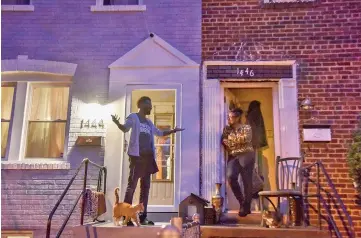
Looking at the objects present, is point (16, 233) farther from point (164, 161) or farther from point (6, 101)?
point (164, 161)

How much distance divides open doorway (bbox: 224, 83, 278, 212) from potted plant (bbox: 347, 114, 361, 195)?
3.85 feet

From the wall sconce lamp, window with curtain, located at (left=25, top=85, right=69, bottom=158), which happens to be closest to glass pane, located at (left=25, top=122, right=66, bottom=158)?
window with curtain, located at (left=25, top=85, right=69, bottom=158)

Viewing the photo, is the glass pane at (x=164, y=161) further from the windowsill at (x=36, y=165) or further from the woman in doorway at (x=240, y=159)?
the windowsill at (x=36, y=165)

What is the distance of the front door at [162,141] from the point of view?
259 inches

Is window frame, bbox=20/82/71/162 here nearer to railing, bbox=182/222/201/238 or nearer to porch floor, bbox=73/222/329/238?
porch floor, bbox=73/222/329/238

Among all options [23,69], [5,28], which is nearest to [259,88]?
[23,69]

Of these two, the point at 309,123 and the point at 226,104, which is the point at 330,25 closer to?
the point at 309,123

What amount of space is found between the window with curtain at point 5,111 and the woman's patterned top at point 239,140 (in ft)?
12.1

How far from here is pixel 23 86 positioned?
684cm

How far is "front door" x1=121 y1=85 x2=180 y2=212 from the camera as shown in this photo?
657 cm

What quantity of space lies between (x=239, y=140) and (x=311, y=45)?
211 cm

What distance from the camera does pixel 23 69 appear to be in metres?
6.79

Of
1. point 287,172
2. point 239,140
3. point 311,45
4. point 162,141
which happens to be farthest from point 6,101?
point 311,45

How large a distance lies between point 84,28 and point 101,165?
7.91 ft
